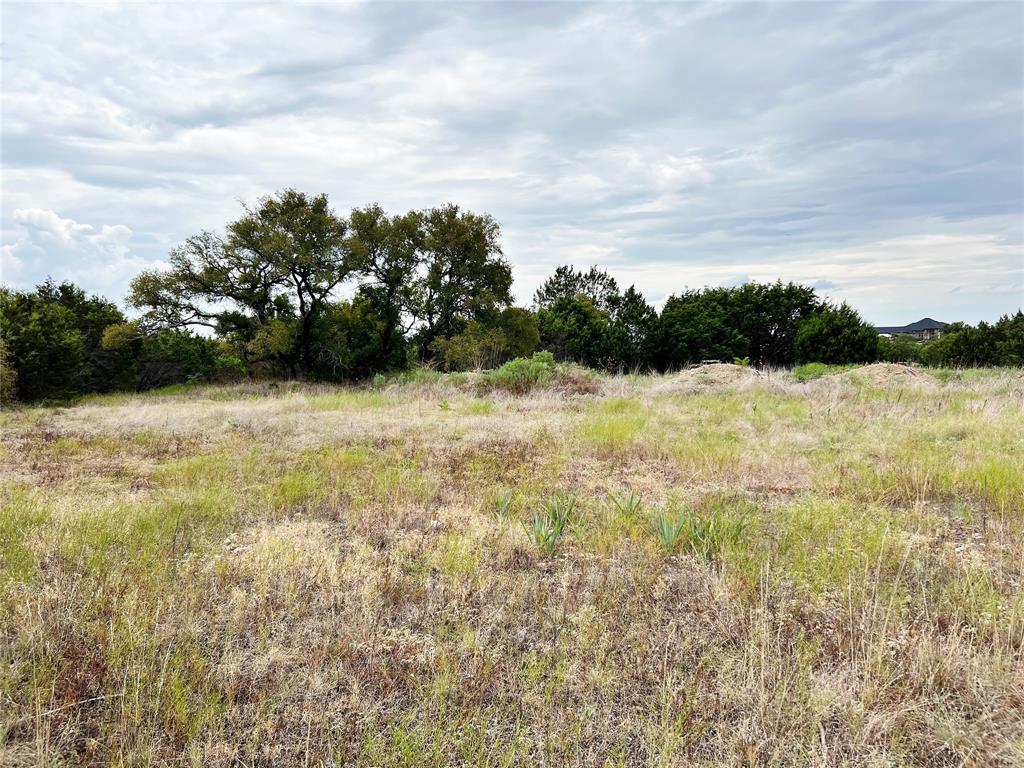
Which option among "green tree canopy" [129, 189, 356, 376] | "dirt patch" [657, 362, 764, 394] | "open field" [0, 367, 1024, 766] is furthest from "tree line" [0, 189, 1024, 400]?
"open field" [0, 367, 1024, 766]

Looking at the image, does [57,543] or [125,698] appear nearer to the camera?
[125,698]

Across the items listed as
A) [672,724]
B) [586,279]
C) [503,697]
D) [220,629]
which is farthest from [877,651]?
[586,279]

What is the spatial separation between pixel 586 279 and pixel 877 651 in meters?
61.0

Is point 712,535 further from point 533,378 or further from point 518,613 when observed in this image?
point 533,378

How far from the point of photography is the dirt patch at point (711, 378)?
1598 cm

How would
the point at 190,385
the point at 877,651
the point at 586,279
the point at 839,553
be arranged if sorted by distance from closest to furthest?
the point at 877,651, the point at 839,553, the point at 190,385, the point at 586,279

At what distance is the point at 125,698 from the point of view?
87.9 inches

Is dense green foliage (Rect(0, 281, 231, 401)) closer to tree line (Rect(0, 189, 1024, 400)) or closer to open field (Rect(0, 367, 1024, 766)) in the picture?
Result: tree line (Rect(0, 189, 1024, 400))

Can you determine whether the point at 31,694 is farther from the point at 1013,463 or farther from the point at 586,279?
the point at 586,279

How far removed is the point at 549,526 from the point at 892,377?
1664 cm

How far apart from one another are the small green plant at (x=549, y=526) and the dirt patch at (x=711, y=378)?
38.1 feet

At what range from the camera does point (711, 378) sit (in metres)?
17.1

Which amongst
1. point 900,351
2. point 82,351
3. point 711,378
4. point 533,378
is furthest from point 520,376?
point 900,351

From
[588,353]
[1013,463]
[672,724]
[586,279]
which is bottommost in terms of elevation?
[672,724]
